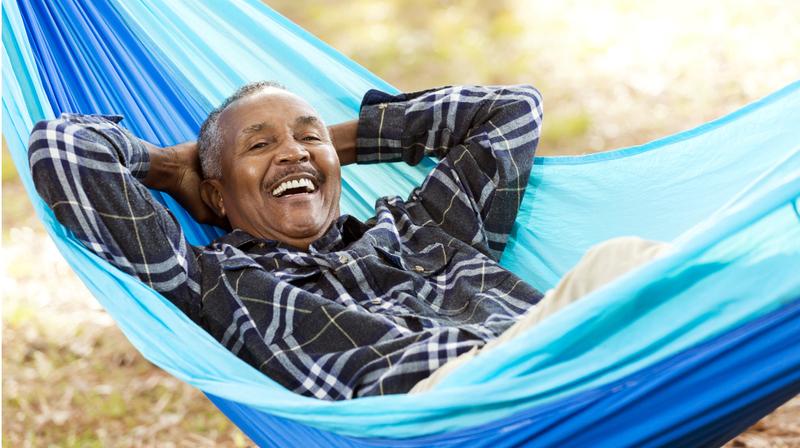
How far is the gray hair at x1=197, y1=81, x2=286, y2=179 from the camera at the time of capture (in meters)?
2.30

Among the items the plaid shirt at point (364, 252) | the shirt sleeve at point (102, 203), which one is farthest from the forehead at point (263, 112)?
the shirt sleeve at point (102, 203)

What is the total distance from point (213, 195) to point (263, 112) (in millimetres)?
208

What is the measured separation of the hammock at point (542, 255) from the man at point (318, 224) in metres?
0.08

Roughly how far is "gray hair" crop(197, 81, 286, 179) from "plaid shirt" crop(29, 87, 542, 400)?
0.17 m

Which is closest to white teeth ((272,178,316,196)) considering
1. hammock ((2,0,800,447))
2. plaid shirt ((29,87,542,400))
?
plaid shirt ((29,87,542,400))

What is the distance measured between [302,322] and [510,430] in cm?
57

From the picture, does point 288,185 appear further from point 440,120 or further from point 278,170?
point 440,120

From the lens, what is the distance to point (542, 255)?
8.00 ft

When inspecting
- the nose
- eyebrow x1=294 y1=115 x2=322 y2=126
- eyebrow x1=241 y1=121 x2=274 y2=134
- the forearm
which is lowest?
the nose

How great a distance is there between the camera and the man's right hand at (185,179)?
231cm

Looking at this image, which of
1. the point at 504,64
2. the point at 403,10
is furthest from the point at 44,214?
the point at 403,10

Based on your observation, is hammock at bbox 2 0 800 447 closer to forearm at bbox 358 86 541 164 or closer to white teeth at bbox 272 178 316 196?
forearm at bbox 358 86 541 164

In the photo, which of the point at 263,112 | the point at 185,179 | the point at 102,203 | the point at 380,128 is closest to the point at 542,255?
the point at 380,128

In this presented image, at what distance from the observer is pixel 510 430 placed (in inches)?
60.8
